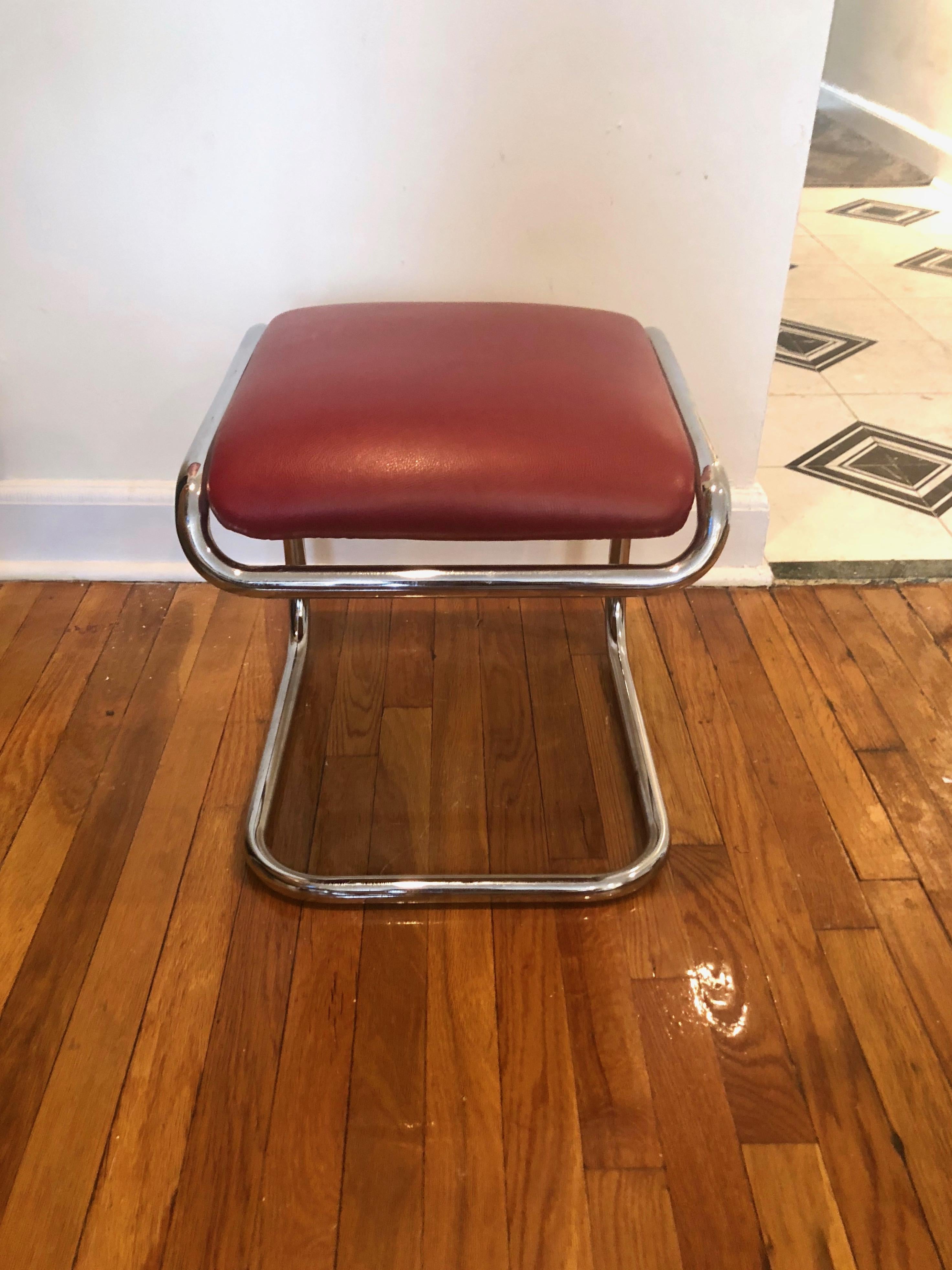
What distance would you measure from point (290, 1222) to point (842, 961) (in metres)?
0.49

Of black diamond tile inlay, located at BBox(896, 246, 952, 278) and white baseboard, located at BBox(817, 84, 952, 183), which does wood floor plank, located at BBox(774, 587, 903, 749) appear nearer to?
black diamond tile inlay, located at BBox(896, 246, 952, 278)

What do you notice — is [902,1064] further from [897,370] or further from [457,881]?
[897,370]

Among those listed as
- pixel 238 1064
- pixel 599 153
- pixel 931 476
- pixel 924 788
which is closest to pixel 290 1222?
pixel 238 1064

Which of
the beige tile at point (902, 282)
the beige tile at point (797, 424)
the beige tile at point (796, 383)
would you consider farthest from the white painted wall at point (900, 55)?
the beige tile at point (797, 424)

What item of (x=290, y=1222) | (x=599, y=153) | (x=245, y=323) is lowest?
(x=290, y=1222)

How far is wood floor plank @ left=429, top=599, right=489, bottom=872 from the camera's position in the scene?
93 cm

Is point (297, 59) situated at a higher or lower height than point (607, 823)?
higher

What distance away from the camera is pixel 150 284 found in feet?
3.63

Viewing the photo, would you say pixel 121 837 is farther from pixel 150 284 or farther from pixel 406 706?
pixel 150 284

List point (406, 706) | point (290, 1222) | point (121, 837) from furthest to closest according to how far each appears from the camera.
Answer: point (406, 706) → point (121, 837) → point (290, 1222)

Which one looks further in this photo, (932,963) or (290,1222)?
(932,963)

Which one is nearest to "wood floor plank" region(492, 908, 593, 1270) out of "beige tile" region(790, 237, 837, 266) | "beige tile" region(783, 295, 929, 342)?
"beige tile" region(783, 295, 929, 342)

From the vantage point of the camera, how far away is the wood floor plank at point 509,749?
36.8 inches

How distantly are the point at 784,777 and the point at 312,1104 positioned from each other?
57 cm
